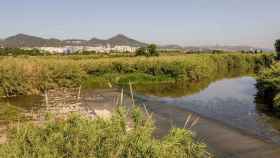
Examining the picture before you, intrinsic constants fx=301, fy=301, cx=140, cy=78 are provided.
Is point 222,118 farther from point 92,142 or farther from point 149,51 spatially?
point 149,51

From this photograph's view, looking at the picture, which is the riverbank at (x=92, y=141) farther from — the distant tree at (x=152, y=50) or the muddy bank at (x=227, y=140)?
the distant tree at (x=152, y=50)

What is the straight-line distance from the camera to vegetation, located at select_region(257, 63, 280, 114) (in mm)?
16078

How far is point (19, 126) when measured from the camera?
370cm

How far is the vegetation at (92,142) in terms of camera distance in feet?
10.3

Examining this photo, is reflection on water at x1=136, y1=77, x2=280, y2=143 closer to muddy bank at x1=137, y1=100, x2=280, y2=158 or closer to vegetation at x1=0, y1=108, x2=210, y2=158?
muddy bank at x1=137, y1=100, x2=280, y2=158

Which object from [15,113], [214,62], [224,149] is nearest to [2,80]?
[15,113]

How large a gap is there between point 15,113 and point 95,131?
36.4ft

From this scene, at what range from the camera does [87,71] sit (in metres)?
27.8

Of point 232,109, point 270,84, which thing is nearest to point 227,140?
point 232,109

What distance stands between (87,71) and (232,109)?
51.4 feet

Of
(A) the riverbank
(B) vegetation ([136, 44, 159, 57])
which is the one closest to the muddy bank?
(A) the riverbank

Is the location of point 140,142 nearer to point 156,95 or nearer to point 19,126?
point 19,126

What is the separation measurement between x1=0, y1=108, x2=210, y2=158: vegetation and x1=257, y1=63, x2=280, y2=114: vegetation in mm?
13215

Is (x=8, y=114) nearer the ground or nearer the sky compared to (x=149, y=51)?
nearer the ground
